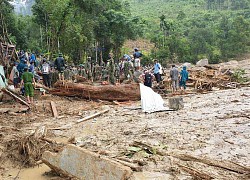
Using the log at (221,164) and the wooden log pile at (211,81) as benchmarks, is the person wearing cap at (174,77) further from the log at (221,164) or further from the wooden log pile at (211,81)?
the log at (221,164)

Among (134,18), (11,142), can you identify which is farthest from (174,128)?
(134,18)

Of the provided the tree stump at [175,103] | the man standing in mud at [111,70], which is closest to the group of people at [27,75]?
the man standing in mud at [111,70]

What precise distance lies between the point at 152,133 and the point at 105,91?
5.74 m

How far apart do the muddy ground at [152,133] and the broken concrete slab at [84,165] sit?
0.32 meters

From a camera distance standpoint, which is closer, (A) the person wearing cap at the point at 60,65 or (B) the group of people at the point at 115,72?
(B) the group of people at the point at 115,72

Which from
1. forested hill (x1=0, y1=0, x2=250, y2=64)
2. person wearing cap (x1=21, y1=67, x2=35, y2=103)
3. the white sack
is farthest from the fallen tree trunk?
forested hill (x1=0, y1=0, x2=250, y2=64)

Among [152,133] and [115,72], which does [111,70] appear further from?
[152,133]

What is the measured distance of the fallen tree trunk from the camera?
12617 millimetres

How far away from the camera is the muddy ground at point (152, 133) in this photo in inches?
208

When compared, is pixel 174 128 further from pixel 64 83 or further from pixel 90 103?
pixel 64 83

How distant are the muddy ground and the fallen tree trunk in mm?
857

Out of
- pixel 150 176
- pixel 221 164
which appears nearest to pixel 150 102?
pixel 221 164

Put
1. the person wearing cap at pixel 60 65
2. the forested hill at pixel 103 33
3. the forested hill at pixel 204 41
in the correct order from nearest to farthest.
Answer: the person wearing cap at pixel 60 65, the forested hill at pixel 103 33, the forested hill at pixel 204 41

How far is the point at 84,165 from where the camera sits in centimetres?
488
